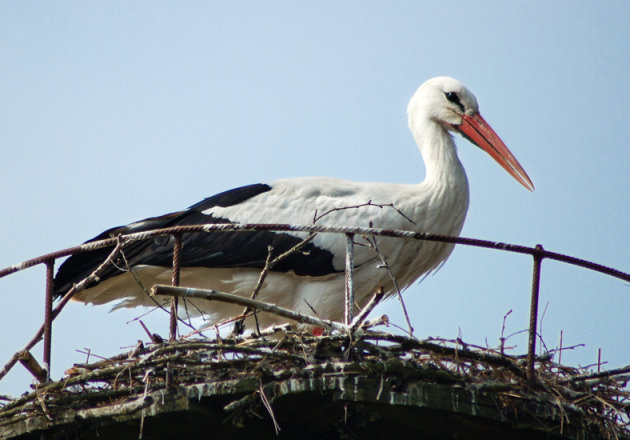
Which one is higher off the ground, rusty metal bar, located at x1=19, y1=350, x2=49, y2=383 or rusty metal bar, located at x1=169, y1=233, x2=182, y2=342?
rusty metal bar, located at x1=169, y1=233, x2=182, y2=342

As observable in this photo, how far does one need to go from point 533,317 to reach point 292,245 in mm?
2649

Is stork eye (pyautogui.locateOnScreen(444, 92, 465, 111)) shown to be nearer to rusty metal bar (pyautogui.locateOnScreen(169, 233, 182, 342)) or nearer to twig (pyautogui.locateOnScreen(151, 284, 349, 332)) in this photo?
rusty metal bar (pyautogui.locateOnScreen(169, 233, 182, 342))

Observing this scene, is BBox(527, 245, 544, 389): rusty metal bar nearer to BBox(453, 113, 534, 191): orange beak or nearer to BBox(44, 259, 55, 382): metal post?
BBox(44, 259, 55, 382): metal post

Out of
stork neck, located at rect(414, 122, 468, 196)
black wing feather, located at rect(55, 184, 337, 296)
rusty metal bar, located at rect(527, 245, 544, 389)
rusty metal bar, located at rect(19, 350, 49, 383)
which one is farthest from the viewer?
stork neck, located at rect(414, 122, 468, 196)

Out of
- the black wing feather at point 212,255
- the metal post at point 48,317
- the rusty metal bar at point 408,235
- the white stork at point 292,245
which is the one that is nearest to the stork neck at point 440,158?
the white stork at point 292,245

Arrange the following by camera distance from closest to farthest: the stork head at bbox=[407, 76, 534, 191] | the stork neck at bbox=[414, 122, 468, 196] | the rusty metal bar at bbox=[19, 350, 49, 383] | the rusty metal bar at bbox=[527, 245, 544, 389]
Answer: the rusty metal bar at bbox=[527, 245, 544, 389]
the rusty metal bar at bbox=[19, 350, 49, 383]
the stork neck at bbox=[414, 122, 468, 196]
the stork head at bbox=[407, 76, 534, 191]

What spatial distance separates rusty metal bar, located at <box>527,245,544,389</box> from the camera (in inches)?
254

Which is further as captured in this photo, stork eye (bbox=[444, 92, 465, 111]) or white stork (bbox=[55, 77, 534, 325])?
stork eye (bbox=[444, 92, 465, 111])

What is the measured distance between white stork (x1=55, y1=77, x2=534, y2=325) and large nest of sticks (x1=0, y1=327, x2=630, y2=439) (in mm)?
1986

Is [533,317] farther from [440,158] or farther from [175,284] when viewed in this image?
[440,158]

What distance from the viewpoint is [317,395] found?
20.3 ft

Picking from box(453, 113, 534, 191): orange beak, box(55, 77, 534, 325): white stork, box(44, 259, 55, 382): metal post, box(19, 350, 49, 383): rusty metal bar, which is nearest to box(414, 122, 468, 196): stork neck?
box(55, 77, 534, 325): white stork

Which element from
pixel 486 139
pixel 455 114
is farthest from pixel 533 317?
pixel 455 114

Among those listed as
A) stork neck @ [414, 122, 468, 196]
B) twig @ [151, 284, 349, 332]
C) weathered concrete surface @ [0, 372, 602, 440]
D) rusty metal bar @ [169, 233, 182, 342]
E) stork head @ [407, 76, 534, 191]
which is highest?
stork head @ [407, 76, 534, 191]
